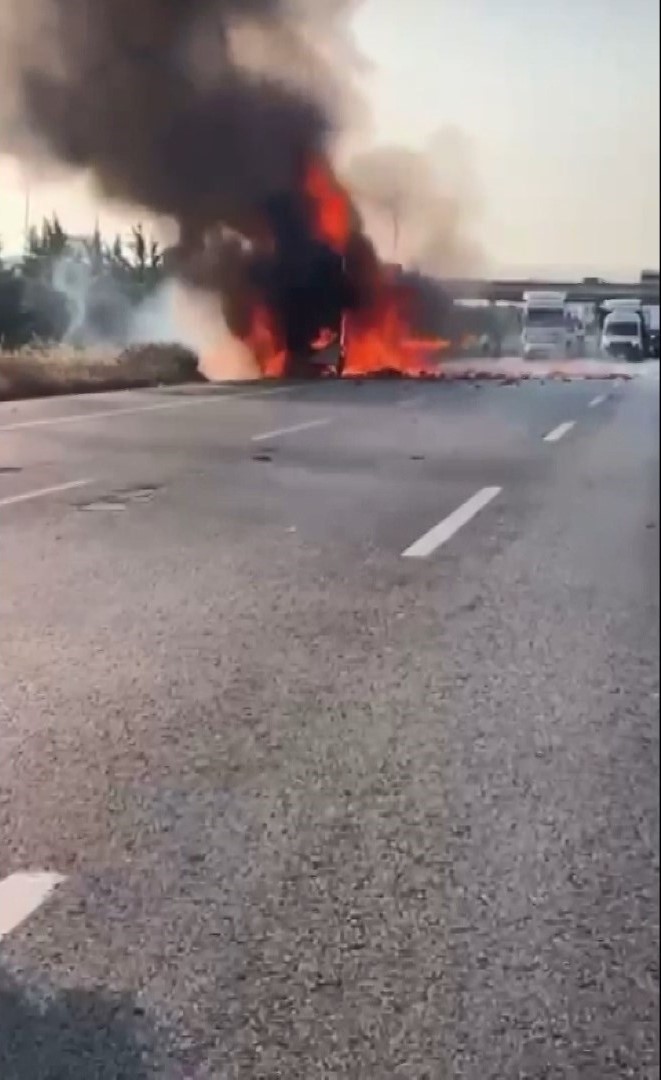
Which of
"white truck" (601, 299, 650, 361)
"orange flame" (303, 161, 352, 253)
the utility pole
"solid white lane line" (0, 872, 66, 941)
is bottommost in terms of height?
"solid white lane line" (0, 872, 66, 941)

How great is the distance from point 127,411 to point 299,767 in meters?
0.39

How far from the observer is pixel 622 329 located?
4.73 feet

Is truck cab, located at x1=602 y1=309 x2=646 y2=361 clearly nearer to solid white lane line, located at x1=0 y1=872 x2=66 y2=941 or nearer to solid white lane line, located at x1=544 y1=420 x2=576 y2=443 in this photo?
solid white lane line, located at x1=544 y1=420 x2=576 y2=443

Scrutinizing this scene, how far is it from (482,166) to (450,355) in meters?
0.21

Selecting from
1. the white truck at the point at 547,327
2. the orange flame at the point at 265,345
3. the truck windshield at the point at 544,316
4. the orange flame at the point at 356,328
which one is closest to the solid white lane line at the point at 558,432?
the white truck at the point at 547,327

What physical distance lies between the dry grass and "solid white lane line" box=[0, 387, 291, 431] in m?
0.02

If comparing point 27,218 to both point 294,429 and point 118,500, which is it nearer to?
point 118,500

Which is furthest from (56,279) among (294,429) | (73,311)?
(294,429)

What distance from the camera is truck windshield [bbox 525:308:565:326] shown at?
1.25 m

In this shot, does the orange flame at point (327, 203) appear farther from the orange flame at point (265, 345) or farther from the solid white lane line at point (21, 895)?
the solid white lane line at point (21, 895)

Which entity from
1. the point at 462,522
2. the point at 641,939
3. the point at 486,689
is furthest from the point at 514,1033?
the point at 462,522

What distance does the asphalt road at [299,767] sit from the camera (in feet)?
2.94

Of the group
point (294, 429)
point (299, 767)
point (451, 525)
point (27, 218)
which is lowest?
point (299, 767)

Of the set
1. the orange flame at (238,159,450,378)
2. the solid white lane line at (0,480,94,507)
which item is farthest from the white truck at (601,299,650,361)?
the solid white lane line at (0,480,94,507)
